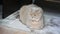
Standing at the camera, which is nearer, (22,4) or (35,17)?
(35,17)

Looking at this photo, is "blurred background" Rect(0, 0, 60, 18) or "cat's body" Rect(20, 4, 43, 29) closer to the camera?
"cat's body" Rect(20, 4, 43, 29)

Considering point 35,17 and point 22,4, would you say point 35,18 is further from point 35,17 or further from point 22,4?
point 22,4

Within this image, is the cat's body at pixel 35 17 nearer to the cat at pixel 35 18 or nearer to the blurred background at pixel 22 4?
the cat at pixel 35 18

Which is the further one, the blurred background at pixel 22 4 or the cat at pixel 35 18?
the blurred background at pixel 22 4

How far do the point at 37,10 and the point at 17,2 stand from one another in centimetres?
84

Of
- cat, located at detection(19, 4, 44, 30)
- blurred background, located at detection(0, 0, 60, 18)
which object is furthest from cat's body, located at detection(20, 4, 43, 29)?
blurred background, located at detection(0, 0, 60, 18)

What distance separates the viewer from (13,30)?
1.59 meters

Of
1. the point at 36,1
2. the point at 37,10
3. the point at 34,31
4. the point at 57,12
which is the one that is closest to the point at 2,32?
the point at 34,31

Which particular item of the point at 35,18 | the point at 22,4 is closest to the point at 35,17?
the point at 35,18

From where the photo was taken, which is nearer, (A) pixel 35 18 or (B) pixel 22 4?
(A) pixel 35 18

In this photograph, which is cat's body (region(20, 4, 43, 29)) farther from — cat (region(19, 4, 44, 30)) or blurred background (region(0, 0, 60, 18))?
blurred background (region(0, 0, 60, 18))

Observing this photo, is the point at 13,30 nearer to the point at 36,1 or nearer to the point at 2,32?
the point at 2,32

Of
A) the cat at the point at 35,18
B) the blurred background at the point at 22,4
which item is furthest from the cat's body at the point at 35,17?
the blurred background at the point at 22,4

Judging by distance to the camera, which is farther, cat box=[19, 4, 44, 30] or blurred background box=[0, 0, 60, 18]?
blurred background box=[0, 0, 60, 18]
